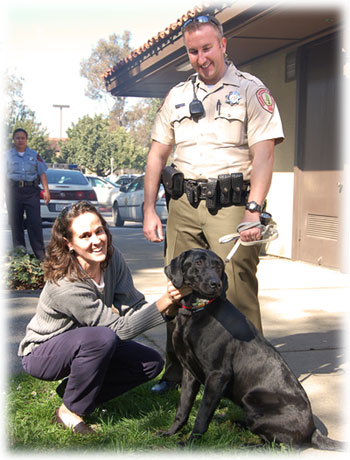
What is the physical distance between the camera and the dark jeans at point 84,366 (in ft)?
10.1

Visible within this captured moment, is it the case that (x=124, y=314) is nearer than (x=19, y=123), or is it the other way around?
(x=124, y=314)

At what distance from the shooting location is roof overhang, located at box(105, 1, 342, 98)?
724cm

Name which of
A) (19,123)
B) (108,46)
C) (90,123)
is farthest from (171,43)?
(108,46)

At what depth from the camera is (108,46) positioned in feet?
194

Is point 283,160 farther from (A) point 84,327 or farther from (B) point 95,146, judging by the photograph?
(B) point 95,146

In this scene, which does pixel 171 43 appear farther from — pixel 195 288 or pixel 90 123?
pixel 90 123

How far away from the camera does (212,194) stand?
3.46 meters

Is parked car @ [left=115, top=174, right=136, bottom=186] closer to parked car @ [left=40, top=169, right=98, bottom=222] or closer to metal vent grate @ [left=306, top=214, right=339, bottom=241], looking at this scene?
parked car @ [left=40, top=169, right=98, bottom=222]

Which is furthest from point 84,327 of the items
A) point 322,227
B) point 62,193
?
point 62,193

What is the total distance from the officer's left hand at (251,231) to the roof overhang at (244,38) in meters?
4.45

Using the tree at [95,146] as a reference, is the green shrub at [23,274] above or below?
below

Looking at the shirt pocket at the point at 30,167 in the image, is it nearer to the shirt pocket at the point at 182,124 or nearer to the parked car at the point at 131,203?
the shirt pocket at the point at 182,124

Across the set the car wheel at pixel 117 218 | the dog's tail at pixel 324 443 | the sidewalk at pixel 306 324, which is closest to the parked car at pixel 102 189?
the car wheel at pixel 117 218

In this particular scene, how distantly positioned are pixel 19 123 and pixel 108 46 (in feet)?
58.8
